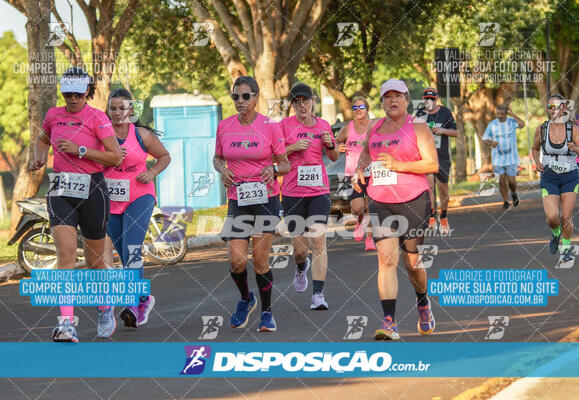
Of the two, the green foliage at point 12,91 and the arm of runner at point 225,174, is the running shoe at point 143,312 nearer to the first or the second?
the arm of runner at point 225,174

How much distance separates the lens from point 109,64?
22953 mm

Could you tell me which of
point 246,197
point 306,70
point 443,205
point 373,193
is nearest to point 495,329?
point 373,193

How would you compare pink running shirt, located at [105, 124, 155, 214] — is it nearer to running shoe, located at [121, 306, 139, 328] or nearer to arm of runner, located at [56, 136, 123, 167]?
arm of runner, located at [56, 136, 123, 167]

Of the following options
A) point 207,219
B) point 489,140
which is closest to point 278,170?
point 489,140

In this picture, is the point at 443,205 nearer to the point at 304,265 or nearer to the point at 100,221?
the point at 304,265

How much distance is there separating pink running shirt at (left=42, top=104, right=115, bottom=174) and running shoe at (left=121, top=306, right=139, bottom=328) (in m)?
1.36

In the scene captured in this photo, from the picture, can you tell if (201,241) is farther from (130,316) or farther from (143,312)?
(130,316)

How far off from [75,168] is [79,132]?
0.91 feet

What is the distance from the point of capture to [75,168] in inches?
328

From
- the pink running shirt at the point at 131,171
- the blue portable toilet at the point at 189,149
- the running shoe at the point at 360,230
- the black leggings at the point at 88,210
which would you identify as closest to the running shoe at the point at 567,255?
the running shoe at the point at 360,230

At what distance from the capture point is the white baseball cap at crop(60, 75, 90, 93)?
8172 mm

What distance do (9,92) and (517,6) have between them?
3024 centimetres

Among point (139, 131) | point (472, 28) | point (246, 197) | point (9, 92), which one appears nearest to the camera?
point (246, 197)

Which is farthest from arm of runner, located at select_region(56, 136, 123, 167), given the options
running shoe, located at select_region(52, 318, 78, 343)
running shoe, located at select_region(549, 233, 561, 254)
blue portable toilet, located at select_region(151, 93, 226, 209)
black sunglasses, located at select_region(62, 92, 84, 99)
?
blue portable toilet, located at select_region(151, 93, 226, 209)
